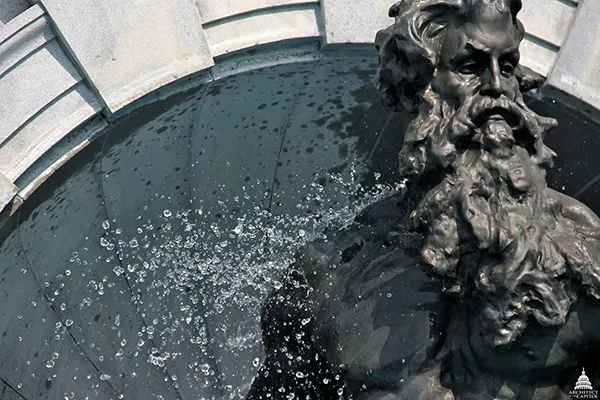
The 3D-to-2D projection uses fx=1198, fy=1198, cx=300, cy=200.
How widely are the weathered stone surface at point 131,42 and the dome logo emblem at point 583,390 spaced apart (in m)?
2.10

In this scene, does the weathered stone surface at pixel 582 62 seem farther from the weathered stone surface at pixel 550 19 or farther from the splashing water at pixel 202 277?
the splashing water at pixel 202 277

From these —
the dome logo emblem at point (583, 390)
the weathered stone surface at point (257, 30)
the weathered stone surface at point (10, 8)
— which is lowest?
the weathered stone surface at point (257, 30)

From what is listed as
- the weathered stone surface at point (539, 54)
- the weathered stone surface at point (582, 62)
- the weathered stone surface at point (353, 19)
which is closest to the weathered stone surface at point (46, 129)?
the weathered stone surface at point (353, 19)

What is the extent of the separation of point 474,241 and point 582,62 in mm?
2104

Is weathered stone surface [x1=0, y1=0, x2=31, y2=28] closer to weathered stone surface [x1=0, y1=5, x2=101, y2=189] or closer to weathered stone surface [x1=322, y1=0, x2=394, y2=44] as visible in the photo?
weathered stone surface [x1=0, y1=5, x2=101, y2=189]

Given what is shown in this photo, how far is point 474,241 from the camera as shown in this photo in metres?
2.98

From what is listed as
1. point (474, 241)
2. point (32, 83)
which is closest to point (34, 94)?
point (32, 83)

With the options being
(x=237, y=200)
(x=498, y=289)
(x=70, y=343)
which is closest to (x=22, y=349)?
(x=70, y=343)

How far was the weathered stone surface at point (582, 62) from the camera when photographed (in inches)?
190

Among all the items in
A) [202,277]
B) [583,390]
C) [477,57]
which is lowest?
[202,277]


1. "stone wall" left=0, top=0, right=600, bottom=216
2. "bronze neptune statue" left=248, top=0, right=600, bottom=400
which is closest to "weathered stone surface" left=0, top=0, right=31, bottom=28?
"stone wall" left=0, top=0, right=600, bottom=216

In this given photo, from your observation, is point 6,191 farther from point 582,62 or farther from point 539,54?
point 582,62

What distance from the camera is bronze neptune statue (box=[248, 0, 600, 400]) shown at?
2.99 m

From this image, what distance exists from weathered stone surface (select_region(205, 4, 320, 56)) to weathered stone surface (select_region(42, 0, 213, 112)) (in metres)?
0.07
